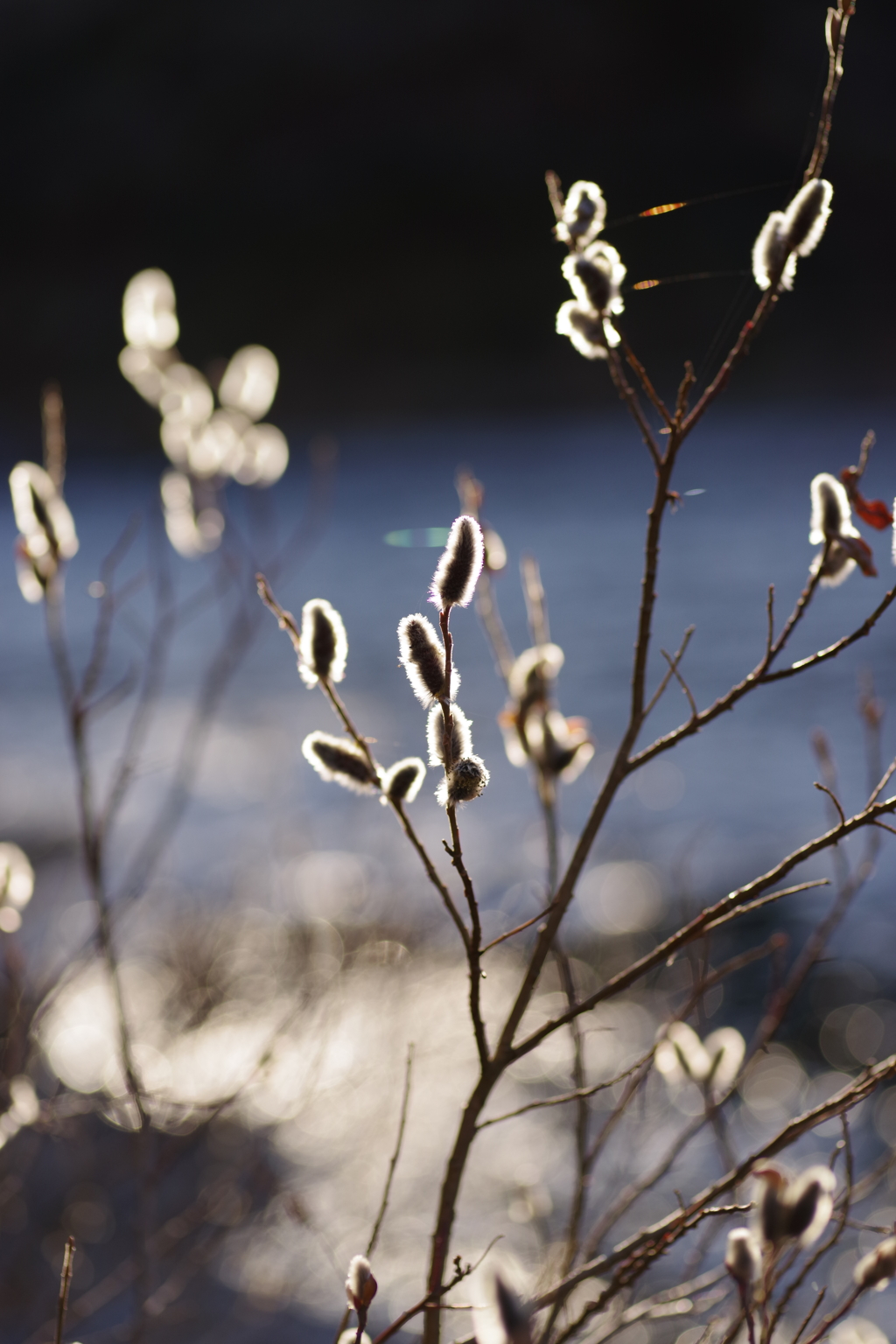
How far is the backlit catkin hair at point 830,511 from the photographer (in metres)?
0.86

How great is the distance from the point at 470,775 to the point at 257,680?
791 cm

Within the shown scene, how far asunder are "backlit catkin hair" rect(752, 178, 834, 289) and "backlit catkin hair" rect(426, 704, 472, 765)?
1.38ft

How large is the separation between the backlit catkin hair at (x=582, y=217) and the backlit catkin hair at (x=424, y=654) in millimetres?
371

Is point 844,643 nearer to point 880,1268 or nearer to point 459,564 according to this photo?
point 459,564

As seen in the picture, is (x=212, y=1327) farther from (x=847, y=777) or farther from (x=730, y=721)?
(x=730, y=721)

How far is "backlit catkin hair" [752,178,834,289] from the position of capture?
0.83 metres

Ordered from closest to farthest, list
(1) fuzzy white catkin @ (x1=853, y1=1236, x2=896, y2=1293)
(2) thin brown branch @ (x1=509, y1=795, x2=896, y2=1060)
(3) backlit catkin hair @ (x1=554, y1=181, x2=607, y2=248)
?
(1) fuzzy white catkin @ (x1=853, y1=1236, x2=896, y2=1293) < (2) thin brown branch @ (x1=509, y1=795, x2=896, y2=1060) < (3) backlit catkin hair @ (x1=554, y1=181, x2=607, y2=248)

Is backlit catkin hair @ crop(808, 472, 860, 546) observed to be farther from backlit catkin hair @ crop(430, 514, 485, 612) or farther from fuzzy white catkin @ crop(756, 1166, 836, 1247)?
fuzzy white catkin @ crop(756, 1166, 836, 1247)

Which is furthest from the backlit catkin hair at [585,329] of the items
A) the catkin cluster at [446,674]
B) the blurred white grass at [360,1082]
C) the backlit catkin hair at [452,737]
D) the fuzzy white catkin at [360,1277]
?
the blurred white grass at [360,1082]

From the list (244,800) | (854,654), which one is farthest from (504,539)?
(244,800)

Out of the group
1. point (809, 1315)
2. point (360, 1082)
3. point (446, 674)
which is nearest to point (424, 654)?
point (446, 674)

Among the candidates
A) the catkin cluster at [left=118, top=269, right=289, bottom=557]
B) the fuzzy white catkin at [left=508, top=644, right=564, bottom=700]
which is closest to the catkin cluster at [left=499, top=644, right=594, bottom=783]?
the fuzzy white catkin at [left=508, top=644, right=564, bottom=700]

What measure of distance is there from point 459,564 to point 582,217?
0.36 meters

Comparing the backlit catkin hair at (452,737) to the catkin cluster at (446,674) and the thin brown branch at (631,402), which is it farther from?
the thin brown branch at (631,402)
